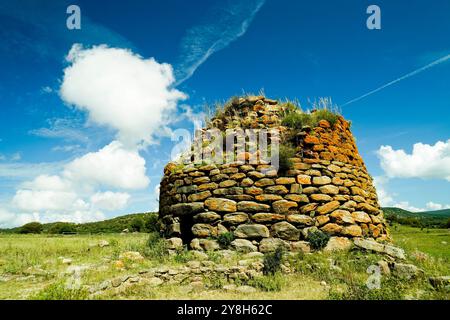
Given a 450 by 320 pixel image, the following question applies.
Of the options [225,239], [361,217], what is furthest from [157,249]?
[361,217]

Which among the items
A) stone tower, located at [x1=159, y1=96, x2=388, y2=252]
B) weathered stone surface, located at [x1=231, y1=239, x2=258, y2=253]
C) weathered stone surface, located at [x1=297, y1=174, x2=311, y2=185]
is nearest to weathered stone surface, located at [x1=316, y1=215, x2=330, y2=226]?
stone tower, located at [x1=159, y1=96, x2=388, y2=252]

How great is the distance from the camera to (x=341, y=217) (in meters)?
7.95

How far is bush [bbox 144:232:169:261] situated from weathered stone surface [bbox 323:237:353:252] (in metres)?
3.78

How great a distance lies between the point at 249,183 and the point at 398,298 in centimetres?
412

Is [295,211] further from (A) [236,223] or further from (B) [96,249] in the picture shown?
(B) [96,249]

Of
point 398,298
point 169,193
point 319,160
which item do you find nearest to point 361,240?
point 319,160

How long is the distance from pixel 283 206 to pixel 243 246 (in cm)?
135

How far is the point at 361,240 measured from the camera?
25.1 ft

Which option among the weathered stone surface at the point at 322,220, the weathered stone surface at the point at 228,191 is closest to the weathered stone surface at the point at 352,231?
the weathered stone surface at the point at 322,220

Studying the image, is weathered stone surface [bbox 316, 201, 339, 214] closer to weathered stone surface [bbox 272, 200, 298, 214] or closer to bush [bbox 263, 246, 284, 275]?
weathered stone surface [bbox 272, 200, 298, 214]

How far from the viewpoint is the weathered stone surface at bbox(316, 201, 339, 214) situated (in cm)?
796

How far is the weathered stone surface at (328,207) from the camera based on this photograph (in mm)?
7957

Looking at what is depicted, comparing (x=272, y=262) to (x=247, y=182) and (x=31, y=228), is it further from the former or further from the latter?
(x=31, y=228)

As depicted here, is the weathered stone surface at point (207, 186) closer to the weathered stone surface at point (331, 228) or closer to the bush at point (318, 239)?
the bush at point (318, 239)
